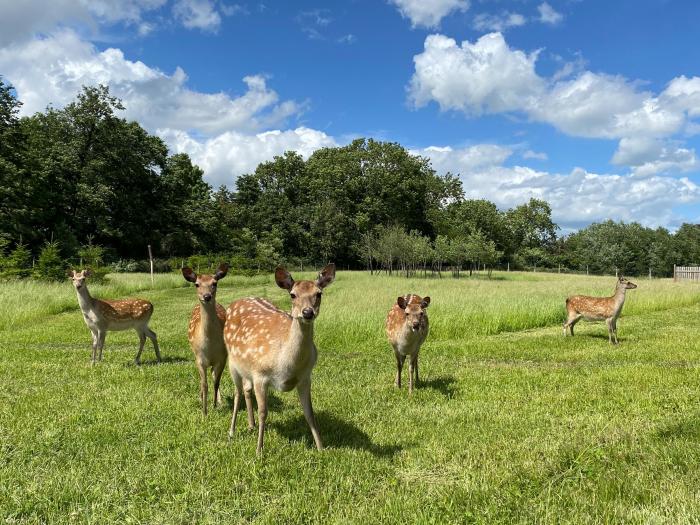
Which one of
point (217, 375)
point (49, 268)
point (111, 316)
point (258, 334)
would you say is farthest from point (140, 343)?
point (49, 268)

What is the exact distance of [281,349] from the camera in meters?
5.11

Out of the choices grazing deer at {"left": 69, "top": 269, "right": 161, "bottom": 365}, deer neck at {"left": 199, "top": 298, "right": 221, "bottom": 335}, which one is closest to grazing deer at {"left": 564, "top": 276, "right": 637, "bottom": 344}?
deer neck at {"left": 199, "top": 298, "right": 221, "bottom": 335}

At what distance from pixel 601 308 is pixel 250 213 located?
62.3m

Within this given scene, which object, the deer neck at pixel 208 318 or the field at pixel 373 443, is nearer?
the field at pixel 373 443

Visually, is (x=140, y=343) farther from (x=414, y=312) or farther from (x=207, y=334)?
(x=414, y=312)

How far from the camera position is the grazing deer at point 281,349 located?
4773 millimetres

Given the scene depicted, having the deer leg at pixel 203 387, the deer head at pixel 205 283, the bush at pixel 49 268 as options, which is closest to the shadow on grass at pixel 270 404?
the deer leg at pixel 203 387

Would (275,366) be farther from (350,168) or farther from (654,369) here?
(350,168)

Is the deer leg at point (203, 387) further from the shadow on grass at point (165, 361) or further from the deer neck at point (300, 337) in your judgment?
the shadow on grass at point (165, 361)

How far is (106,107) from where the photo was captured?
48.9 m

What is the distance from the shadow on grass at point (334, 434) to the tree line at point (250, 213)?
83.7ft

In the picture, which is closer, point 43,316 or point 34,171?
point 43,316

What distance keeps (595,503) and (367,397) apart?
4004 mm

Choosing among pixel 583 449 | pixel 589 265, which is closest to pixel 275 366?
pixel 583 449
